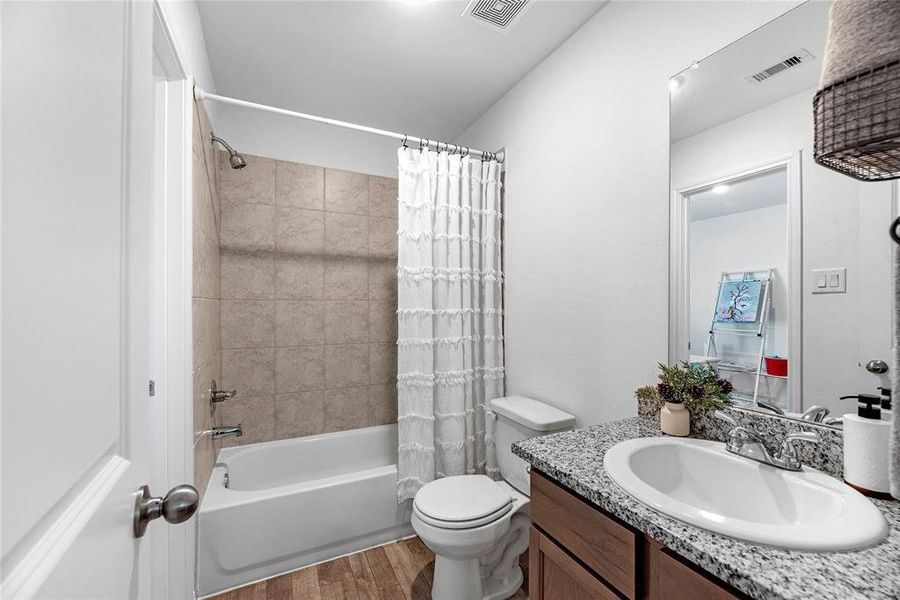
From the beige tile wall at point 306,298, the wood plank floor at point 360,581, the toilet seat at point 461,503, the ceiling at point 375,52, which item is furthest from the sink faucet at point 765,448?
the beige tile wall at point 306,298

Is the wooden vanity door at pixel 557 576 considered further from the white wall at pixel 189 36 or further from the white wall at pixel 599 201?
the white wall at pixel 189 36

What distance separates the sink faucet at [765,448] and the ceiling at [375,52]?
1687 millimetres

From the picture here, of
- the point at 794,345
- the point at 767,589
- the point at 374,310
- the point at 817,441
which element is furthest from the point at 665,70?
the point at 374,310

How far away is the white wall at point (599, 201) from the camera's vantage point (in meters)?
1.39

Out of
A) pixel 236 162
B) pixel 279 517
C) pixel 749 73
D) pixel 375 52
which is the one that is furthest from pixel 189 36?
pixel 279 517

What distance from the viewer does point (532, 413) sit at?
5.90 ft

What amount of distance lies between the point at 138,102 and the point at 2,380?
483 millimetres

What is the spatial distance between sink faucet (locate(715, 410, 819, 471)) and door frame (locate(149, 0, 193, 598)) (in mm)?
1694

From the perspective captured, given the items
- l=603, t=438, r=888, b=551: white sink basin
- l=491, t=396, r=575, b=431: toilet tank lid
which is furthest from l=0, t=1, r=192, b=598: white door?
l=491, t=396, r=575, b=431: toilet tank lid

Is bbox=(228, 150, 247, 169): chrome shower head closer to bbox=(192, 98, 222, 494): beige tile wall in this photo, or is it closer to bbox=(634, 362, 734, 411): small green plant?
bbox=(192, 98, 222, 494): beige tile wall

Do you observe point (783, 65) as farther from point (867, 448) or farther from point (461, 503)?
point (461, 503)

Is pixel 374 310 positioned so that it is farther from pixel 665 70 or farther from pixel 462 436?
pixel 665 70

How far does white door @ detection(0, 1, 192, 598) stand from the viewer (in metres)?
0.30

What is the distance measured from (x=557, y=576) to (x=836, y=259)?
1.08 metres
